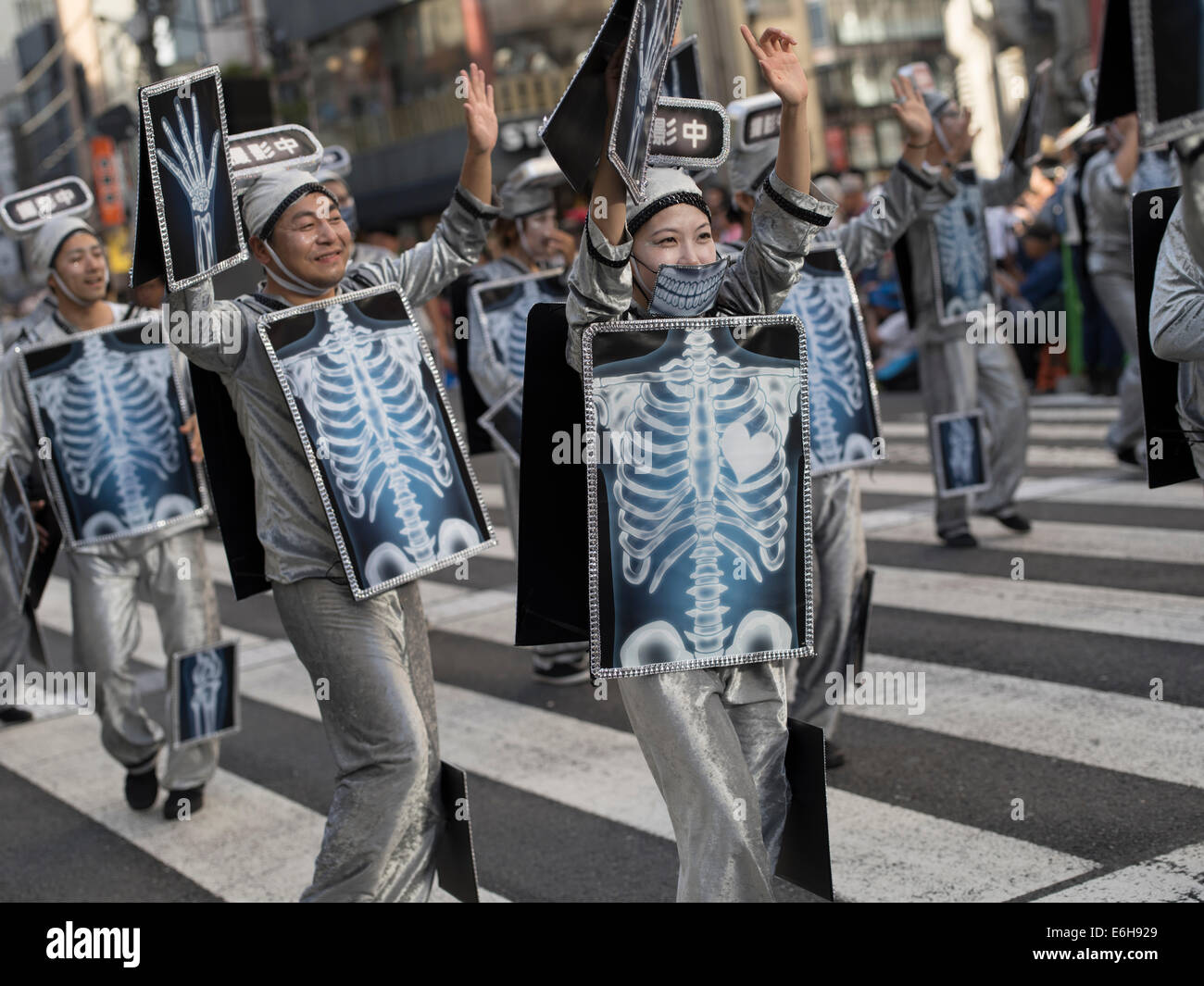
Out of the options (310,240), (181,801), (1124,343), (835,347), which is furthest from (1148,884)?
(1124,343)

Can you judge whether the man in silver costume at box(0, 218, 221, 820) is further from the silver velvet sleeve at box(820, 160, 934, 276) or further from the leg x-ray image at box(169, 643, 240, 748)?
the silver velvet sleeve at box(820, 160, 934, 276)

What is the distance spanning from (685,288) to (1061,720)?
2.81 meters

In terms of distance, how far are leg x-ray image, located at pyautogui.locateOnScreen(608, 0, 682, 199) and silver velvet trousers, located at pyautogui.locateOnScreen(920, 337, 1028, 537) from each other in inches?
215

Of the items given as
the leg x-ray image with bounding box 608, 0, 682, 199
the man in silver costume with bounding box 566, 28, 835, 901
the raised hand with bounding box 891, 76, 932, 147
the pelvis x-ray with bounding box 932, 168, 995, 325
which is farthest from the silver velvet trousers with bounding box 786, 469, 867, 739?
the pelvis x-ray with bounding box 932, 168, 995, 325

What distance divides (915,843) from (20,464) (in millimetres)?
3550

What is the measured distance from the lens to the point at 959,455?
26.6 ft

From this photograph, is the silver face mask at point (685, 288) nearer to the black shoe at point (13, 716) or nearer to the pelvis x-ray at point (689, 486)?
the pelvis x-ray at point (689, 486)

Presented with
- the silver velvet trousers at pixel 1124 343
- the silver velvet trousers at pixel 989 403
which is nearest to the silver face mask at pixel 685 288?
the silver velvet trousers at pixel 989 403

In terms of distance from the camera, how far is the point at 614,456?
3.52m

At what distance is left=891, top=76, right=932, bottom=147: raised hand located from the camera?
5.06 meters

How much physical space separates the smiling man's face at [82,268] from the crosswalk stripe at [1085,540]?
480 cm

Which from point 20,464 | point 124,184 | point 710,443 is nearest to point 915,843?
point 710,443

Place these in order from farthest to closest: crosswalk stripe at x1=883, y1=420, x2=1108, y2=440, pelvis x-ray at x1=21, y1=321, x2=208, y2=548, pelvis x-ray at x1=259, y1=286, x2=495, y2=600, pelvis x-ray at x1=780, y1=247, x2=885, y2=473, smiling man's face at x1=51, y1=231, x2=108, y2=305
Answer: crosswalk stripe at x1=883, y1=420, x2=1108, y2=440 < smiling man's face at x1=51, y1=231, x2=108, y2=305 < pelvis x-ray at x1=21, y1=321, x2=208, y2=548 < pelvis x-ray at x1=780, y1=247, x2=885, y2=473 < pelvis x-ray at x1=259, y1=286, x2=495, y2=600

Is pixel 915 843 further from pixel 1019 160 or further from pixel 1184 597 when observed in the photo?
pixel 1019 160
